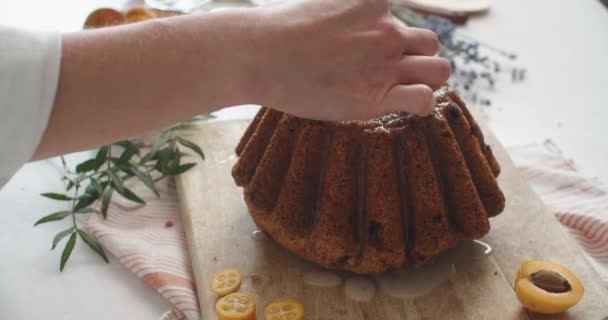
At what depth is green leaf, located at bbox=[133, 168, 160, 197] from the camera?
2.01 meters

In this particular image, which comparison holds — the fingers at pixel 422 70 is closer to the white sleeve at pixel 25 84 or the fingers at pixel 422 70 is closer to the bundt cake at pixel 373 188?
the bundt cake at pixel 373 188

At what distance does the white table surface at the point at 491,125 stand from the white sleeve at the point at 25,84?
62 cm

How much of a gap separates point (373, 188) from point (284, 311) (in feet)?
1.27

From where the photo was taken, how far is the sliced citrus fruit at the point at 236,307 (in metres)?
1.58

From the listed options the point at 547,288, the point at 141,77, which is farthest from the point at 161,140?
the point at 547,288

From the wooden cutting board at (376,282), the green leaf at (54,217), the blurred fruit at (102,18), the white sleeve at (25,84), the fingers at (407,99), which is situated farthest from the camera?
the blurred fruit at (102,18)

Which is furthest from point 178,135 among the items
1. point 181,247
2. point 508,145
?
point 508,145

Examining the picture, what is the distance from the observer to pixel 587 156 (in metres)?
2.39

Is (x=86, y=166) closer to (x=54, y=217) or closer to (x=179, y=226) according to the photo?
(x=54, y=217)

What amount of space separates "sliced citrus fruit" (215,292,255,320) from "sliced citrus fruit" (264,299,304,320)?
0.04 meters

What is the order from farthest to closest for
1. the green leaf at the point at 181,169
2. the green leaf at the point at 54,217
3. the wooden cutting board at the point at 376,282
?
the green leaf at the point at 181,169 < the green leaf at the point at 54,217 < the wooden cutting board at the point at 376,282

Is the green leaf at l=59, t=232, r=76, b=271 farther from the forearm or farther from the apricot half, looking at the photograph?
the apricot half

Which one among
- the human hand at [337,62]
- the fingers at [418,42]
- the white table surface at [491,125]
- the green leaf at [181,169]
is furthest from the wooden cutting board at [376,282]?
the fingers at [418,42]

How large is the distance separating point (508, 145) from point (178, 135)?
1252mm
